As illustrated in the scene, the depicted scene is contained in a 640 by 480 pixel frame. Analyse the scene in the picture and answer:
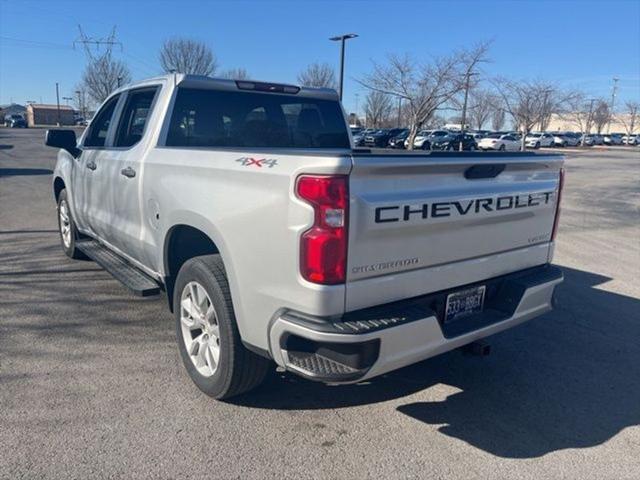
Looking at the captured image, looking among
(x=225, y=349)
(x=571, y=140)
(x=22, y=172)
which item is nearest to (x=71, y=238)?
(x=225, y=349)

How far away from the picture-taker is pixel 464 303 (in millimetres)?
3297

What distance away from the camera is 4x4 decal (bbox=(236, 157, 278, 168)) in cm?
278

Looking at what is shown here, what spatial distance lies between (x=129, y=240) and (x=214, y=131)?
1.15 meters

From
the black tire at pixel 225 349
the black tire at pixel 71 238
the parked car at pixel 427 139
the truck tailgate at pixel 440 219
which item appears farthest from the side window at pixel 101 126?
the parked car at pixel 427 139

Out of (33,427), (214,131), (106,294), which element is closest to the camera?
(33,427)

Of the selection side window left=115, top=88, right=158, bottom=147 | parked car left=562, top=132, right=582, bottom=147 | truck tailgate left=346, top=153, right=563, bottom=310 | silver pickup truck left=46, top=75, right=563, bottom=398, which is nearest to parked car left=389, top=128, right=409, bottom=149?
parked car left=562, top=132, right=582, bottom=147

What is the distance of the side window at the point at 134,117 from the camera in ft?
14.9

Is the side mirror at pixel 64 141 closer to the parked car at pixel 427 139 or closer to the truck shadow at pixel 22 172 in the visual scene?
the truck shadow at pixel 22 172

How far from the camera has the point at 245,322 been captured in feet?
9.82

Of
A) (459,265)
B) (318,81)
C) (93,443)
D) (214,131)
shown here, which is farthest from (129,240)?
(318,81)

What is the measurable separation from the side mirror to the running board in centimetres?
100

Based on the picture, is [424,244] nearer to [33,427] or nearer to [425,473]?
[425,473]

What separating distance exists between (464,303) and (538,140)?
59.9 m

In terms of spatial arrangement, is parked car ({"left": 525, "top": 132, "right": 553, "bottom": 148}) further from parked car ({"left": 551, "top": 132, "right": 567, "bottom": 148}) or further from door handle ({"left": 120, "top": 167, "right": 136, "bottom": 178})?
door handle ({"left": 120, "top": 167, "right": 136, "bottom": 178})
